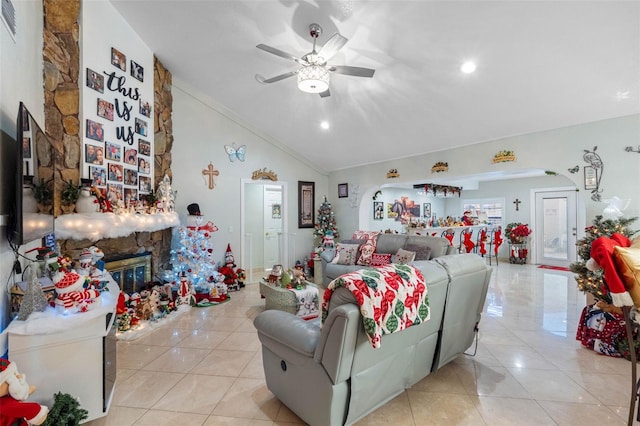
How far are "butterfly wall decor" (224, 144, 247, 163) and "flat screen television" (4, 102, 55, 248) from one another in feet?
11.9

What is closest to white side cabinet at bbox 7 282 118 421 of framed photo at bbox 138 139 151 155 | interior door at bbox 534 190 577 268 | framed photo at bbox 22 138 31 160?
framed photo at bbox 22 138 31 160

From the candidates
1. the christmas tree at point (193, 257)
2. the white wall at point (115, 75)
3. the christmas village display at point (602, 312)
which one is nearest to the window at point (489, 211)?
the christmas village display at point (602, 312)

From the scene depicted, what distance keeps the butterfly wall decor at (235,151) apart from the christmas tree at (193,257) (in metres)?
1.73

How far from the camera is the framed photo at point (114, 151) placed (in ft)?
11.9

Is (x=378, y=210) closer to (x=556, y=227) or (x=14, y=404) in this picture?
(x=556, y=227)

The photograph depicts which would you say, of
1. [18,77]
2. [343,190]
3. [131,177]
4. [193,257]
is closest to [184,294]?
[193,257]

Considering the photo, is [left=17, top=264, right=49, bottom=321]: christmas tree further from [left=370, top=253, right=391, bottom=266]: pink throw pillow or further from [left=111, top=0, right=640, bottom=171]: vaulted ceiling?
[left=370, top=253, right=391, bottom=266]: pink throw pillow

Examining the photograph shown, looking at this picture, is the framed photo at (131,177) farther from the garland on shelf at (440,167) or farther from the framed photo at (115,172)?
the garland on shelf at (440,167)

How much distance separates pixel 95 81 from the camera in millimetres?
3420

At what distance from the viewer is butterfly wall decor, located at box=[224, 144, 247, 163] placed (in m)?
5.91

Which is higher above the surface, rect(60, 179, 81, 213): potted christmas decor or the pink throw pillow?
rect(60, 179, 81, 213): potted christmas decor

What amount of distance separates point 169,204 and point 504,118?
16.9 ft

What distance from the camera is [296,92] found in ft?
15.2

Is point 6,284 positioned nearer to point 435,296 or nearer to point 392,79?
point 435,296
